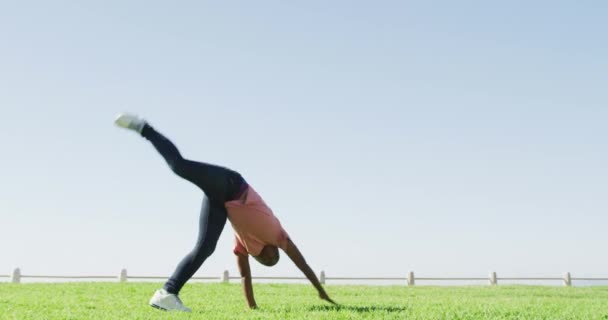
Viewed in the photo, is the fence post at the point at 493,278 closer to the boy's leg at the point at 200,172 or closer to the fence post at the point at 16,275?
the fence post at the point at 16,275

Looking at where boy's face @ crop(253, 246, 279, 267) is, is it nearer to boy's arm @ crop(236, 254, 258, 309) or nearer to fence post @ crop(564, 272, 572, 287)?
boy's arm @ crop(236, 254, 258, 309)

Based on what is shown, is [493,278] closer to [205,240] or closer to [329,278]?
[329,278]

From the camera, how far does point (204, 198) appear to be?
6723 mm

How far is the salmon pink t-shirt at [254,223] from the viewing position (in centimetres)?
668

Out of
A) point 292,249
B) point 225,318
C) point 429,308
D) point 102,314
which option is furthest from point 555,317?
point 102,314

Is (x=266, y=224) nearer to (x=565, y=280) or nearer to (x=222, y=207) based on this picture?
(x=222, y=207)

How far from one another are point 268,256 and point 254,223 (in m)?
0.46

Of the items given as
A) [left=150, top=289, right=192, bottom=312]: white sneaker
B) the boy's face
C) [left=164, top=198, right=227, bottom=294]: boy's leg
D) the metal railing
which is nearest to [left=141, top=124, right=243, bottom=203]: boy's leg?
[left=164, top=198, right=227, bottom=294]: boy's leg

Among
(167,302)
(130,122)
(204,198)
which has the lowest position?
(167,302)

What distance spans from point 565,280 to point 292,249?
30542mm

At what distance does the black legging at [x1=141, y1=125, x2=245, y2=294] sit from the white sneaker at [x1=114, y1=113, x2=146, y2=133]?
65mm

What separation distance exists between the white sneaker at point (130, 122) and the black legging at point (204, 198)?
0.07 meters

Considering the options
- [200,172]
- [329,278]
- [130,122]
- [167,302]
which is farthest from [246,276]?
[329,278]

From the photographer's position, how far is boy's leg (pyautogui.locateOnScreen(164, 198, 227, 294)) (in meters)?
6.56
